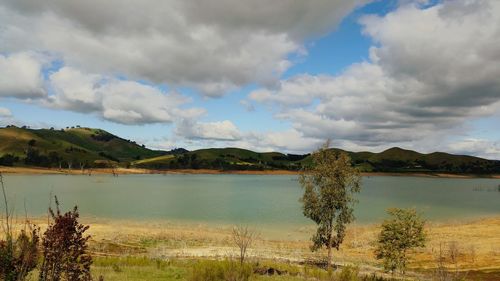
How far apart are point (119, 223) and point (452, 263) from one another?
164ft

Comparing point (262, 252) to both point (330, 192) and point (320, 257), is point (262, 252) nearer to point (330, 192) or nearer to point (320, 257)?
point (320, 257)

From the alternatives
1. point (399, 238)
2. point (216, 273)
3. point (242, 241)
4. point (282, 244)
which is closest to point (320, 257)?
point (282, 244)

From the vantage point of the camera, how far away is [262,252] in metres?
40.9

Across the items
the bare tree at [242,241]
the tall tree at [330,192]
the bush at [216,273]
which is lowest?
the bare tree at [242,241]

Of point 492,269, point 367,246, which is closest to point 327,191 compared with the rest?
point 492,269

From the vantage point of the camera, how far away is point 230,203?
105375 millimetres

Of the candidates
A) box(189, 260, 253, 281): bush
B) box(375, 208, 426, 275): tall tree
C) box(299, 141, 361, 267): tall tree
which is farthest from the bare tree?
box(375, 208, 426, 275): tall tree

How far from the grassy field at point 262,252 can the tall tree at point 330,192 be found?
3644mm

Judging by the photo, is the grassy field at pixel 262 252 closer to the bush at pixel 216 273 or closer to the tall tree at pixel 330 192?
the bush at pixel 216 273

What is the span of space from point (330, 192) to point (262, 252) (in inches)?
420

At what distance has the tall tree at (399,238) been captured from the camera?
3138 centimetres

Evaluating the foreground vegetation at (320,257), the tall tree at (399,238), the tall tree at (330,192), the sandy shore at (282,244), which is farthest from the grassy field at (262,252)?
the tall tree at (330,192)

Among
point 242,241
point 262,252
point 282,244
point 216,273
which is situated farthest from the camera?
point 282,244

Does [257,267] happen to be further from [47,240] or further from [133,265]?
[47,240]
